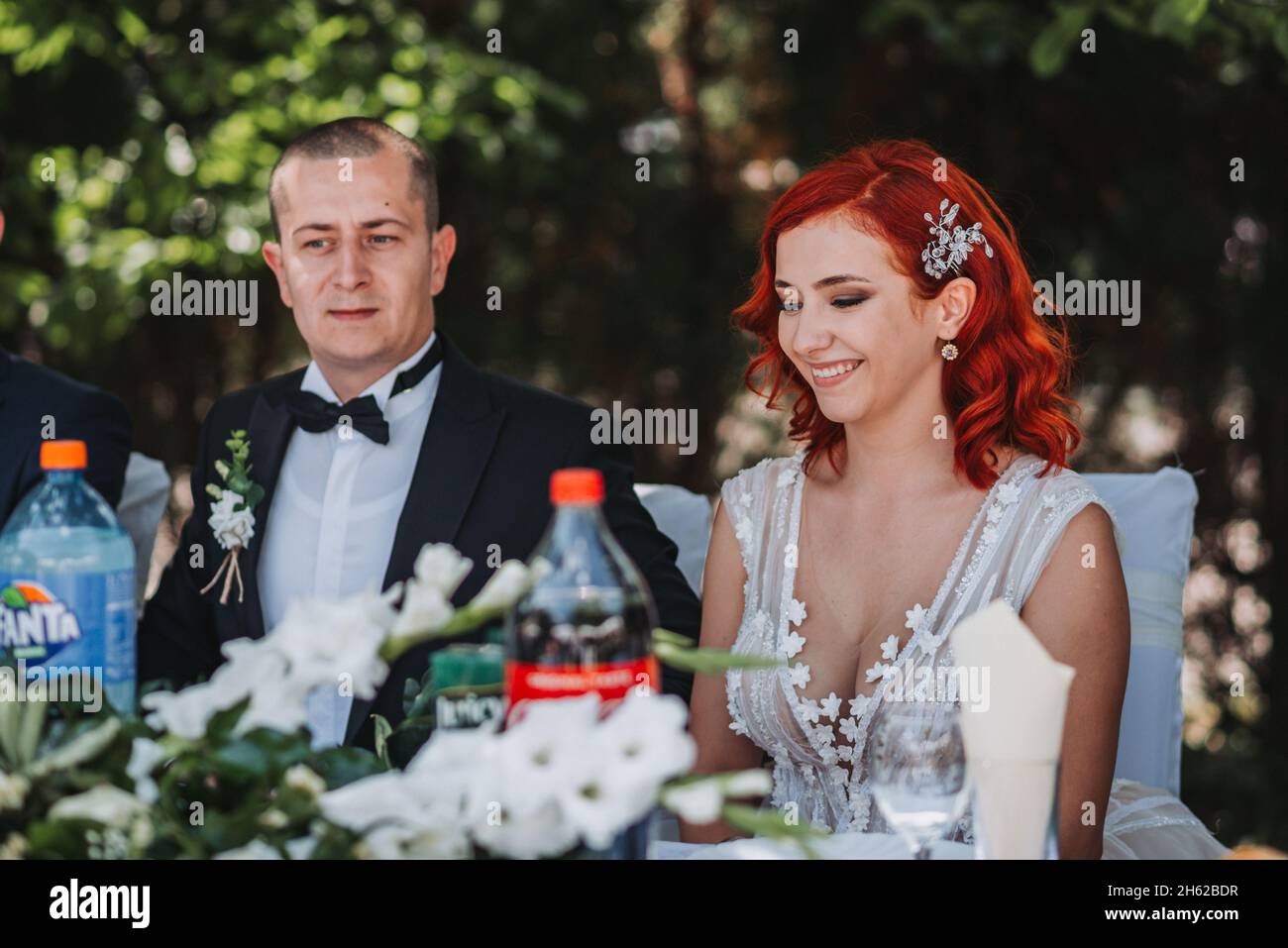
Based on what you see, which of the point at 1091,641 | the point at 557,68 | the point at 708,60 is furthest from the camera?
the point at 708,60

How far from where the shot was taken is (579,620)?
1.20 meters

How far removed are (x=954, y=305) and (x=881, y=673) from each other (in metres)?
0.61

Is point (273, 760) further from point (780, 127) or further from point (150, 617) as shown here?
point (780, 127)

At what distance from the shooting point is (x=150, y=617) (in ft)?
7.53

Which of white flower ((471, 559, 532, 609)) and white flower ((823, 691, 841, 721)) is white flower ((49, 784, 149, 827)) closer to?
white flower ((471, 559, 532, 609))

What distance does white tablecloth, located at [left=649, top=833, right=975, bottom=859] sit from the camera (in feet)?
4.27

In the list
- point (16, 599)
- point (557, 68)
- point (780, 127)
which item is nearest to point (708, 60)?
point (780, 127)

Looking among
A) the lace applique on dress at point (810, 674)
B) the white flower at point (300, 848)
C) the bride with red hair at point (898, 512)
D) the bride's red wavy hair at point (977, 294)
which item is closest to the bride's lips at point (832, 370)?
the bride with red hair at point (898, 512)

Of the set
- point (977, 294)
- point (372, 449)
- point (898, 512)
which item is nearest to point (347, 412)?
point (372, 449)

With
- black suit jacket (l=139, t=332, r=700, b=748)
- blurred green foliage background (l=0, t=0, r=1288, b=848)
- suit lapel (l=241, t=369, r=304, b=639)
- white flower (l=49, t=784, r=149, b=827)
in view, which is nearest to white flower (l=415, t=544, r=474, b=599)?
white flower (l=49, t=784, r=149, b=827)

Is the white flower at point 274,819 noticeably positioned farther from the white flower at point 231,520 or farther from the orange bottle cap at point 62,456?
the white flower at point 231,520

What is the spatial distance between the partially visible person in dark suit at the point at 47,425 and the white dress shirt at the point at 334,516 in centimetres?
42

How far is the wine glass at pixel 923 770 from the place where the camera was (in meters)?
1.25
